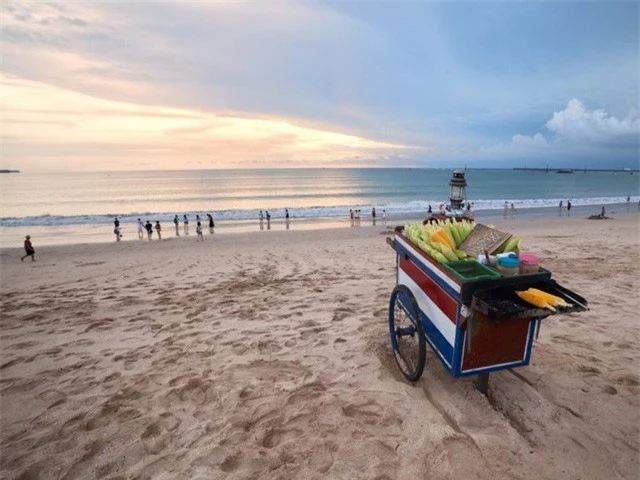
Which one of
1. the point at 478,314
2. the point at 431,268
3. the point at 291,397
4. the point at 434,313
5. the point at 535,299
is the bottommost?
the point at 291,397

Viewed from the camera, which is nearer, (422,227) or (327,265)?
(422,227)

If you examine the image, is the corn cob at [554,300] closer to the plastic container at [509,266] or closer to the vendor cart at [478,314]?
the vendor cart at [478,314]

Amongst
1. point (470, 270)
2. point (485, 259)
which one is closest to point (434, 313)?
point (470, 270)

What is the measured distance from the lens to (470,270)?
10.5 feet

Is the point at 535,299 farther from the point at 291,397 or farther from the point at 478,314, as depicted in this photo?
the point at 291,397

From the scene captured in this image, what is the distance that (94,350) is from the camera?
17.2ft

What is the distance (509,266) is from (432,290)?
79 centimetres

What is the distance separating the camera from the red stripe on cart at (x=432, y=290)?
3.16 m

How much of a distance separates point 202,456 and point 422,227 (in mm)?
3495

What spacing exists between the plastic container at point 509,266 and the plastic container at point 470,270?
0.27 ft

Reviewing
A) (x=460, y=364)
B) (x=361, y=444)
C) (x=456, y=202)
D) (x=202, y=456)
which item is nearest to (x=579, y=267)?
(x=456, y=202)

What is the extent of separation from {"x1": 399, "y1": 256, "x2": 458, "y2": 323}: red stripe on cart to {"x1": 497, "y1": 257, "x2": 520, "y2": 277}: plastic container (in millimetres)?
552

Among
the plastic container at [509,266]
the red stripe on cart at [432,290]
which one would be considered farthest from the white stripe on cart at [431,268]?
the plastic container at [509,266]

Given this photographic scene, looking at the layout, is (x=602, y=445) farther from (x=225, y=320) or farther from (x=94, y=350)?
(x=94, y=350)
